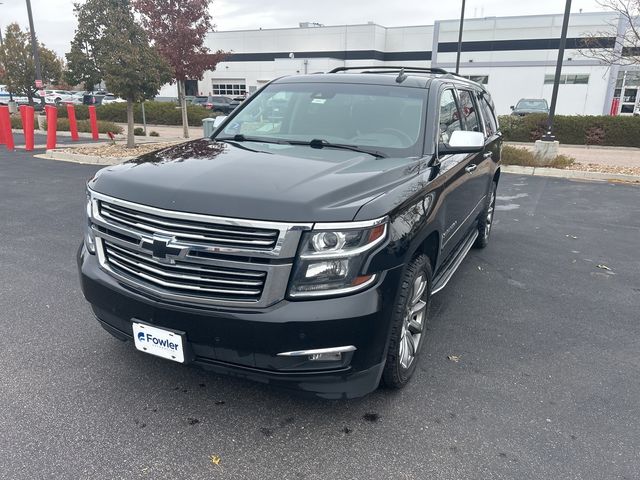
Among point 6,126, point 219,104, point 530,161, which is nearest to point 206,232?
point 530,161

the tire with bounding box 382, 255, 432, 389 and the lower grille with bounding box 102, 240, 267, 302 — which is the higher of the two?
the lower grille with bounding box 102, 240, 267, 302

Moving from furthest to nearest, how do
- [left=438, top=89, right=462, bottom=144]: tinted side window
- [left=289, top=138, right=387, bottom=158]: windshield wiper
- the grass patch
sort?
the grass patch < [left=438, top=89, right=462, bottom=144]: tinted side window < [left=289, top=138, right=387, bottom=158]: windshield wiper

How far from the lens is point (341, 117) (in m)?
3.96

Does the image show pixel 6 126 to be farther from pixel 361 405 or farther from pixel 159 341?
pixel 361 405

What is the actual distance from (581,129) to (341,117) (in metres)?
19.3

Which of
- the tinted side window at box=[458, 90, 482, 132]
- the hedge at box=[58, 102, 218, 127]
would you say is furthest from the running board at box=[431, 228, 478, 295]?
the hedge at box=[58, 102, 218, 127]

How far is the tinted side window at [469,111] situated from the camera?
15.5 feet

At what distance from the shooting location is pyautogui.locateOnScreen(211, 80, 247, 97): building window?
55469 mm

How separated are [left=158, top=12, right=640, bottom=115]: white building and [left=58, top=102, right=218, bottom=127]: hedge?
7.72 metres

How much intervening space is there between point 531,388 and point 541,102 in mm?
25129

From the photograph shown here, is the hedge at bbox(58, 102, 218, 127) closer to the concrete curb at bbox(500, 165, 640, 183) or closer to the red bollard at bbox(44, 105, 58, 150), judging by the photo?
the red bollard at bbox(44, 105, 58, 150)

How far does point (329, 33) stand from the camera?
53.8 meters

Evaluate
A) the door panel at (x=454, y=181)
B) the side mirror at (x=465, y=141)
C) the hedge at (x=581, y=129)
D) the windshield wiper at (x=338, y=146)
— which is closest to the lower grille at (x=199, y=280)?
the windshield wiper at (x=338, y=146)

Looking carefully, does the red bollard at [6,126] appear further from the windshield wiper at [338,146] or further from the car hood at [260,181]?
the windshield wiper at [338,146]
